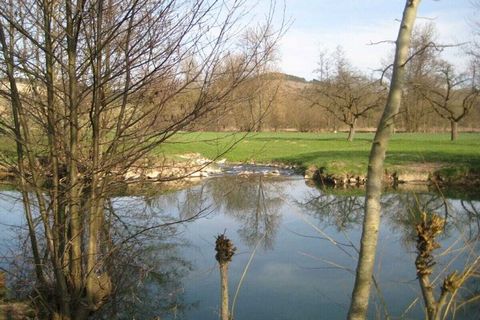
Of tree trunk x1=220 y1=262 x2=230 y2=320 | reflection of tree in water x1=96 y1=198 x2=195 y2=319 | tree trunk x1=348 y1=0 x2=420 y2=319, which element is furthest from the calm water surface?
tree trunk x1=348 y1=0 x2=420 y2=319

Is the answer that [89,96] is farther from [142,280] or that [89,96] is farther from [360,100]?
[360,100]

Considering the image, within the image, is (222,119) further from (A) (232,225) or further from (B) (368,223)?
(A) (232,225)

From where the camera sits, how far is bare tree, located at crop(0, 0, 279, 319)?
3.64 m

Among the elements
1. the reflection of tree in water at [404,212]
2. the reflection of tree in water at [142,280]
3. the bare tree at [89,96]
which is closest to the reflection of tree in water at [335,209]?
the reflection of tree in water at [404,212]

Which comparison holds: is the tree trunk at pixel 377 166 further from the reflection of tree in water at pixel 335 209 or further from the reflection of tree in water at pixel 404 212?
the reflection of tree in water at pixel 335 209

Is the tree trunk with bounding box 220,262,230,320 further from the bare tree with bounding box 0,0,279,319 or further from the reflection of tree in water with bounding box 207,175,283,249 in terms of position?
the reflection of tree in water with bounding box 207,175,283,249

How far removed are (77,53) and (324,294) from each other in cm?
521

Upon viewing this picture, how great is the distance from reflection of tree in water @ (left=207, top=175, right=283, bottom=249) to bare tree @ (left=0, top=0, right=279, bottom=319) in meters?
4.46

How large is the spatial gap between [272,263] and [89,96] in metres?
5.42

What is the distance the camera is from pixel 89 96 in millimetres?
4238

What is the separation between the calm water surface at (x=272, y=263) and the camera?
21.3 ft

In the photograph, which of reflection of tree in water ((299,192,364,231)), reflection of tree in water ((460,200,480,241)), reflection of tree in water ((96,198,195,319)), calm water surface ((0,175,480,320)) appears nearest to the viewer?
reflection of tree in water ((96,198,195,319))

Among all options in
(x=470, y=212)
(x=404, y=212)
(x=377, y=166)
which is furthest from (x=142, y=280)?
(x=470, y=212)

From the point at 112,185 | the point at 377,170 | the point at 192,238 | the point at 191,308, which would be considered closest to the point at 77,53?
the point at 112,185
